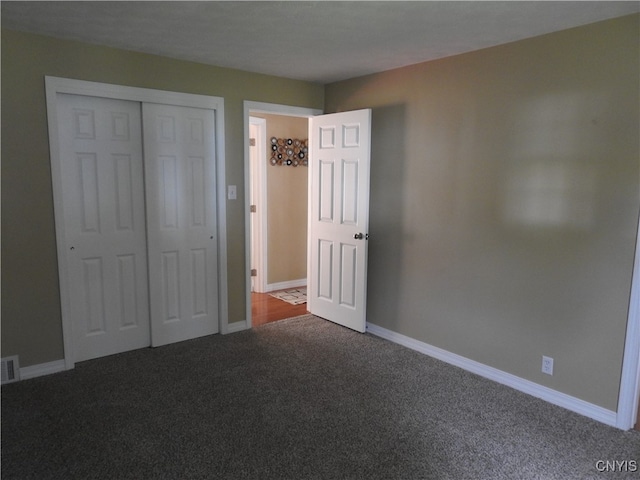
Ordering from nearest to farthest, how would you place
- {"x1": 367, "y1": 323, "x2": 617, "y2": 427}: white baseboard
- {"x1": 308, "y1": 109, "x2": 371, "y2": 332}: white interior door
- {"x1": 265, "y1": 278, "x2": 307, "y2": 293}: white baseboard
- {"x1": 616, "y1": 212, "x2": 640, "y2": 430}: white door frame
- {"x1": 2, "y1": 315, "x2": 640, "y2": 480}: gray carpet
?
{"x1": 2, "y1": 315, "x2": 640, "y2": 480}: gray carpet
{"x1": 616, "y1": 212, "x2": 640, "y2": 430}: white door frame
{"x1": 367, "y1": 323, "x2": 617, "y2": 427}: white baseboard
{"x1": 308, "y1": 109, "x2": 371, "y2": 332}: white interior door
{"x1": 265, "y1": 278, "x2": 307, "y2": 293}: white baseboard

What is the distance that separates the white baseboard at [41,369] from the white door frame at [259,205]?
262cm

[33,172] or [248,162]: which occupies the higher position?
[248,162]

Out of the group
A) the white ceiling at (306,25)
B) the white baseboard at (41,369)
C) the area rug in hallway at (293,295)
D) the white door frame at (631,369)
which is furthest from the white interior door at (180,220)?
the white door frame at (631,369)

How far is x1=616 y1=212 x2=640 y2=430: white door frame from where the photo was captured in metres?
2.45

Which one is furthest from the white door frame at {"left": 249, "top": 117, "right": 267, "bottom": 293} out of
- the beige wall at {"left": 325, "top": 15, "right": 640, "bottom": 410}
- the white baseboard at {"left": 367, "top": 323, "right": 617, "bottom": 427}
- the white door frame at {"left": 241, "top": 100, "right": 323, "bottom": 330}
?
the white baseboard at {"left": 367, "top": 323, "right": 617, "bottom": 427}

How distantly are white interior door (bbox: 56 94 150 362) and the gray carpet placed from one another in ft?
0.98

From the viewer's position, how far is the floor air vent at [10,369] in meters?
2.92

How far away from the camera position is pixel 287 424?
8.28 feet

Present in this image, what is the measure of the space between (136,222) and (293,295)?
93.0 inches

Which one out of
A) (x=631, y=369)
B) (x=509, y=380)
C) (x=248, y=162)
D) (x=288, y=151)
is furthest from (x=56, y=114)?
(x=631, y=369)

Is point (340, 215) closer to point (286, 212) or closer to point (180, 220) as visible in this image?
point (180, 220)

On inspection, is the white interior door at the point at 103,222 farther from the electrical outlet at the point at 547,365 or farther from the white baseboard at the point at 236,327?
the electrical outlet at the point at 547,365

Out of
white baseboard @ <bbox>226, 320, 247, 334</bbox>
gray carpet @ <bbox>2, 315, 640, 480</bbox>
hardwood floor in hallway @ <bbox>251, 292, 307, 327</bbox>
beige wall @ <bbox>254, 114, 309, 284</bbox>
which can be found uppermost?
beige wall @ <bbox>254, 114, 309, 284</bbox>

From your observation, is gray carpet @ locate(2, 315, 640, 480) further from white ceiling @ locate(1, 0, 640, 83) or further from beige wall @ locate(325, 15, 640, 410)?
white ceiling @ locate(1, 0, 640, 83)
